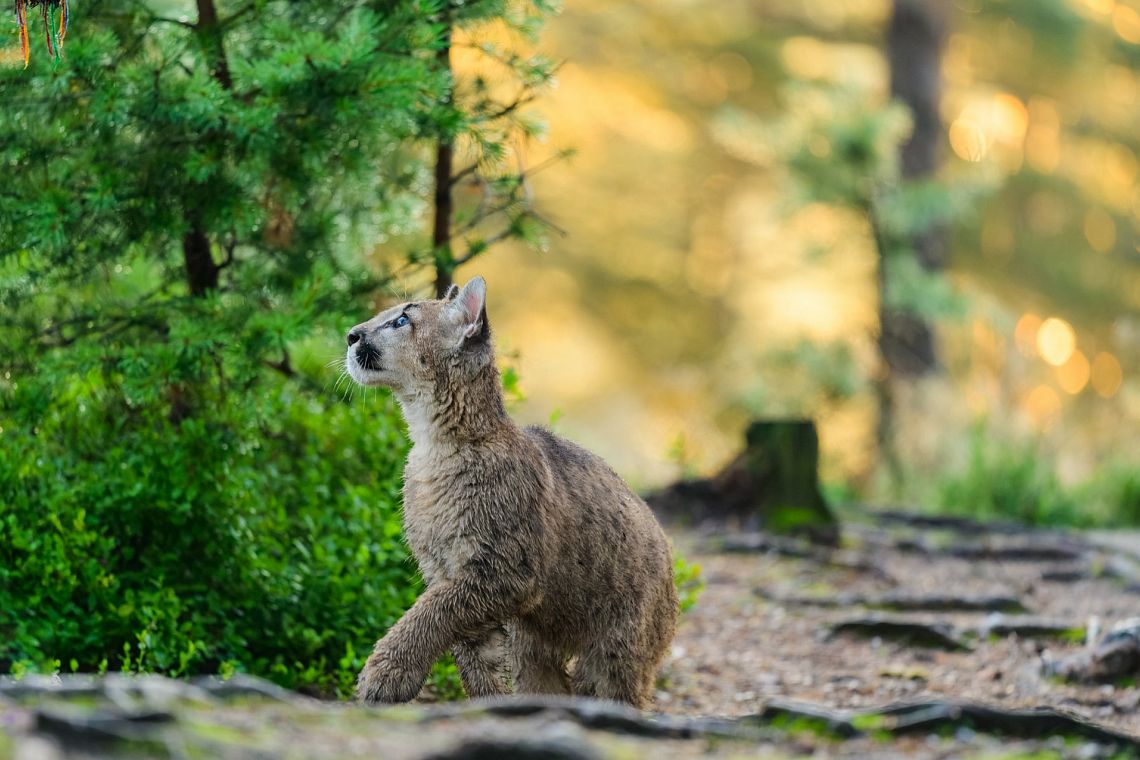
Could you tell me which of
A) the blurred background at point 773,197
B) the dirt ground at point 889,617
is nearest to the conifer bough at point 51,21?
the dirt ground at point 889,617

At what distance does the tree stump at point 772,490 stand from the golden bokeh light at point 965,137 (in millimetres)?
16011

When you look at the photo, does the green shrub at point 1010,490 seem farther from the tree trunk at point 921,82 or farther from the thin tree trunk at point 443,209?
the thin tree trunk at point 443,209

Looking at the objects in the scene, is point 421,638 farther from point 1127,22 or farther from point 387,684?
point 1127,22

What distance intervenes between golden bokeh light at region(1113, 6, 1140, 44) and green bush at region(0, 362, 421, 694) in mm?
23369

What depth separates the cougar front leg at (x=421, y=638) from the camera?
15.5 ft

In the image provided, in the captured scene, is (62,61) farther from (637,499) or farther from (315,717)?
(315,717)

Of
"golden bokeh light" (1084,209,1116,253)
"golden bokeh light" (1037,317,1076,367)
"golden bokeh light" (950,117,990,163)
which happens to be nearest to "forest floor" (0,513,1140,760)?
"golden bokeh light" (1037,317,1076,367)

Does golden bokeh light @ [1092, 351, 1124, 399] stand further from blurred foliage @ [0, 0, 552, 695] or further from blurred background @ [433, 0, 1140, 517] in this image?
blurred foliage @ [0, 0, 552, 695]

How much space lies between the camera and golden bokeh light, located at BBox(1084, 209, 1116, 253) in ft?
87.4

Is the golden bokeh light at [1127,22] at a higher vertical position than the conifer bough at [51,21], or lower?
higher

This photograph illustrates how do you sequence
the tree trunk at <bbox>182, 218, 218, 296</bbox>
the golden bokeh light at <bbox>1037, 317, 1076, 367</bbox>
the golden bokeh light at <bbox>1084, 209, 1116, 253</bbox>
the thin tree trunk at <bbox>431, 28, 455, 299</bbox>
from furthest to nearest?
the golden bokeh light at <bbox>1084, 209, 1116, 253</bbox> < the golden bokeh light at <bbox>1037, 317, 1076, 367</bbox> < the thin tree trunk at <bbox>431, 28, 455, 299</bbox> < the tree trunk at <bbox>182, 218, 218, 296</bbox>

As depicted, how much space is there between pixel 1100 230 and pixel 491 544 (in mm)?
24858

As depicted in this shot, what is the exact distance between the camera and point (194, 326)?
5.68m

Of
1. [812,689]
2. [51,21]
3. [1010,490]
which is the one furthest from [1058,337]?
[51,21]
